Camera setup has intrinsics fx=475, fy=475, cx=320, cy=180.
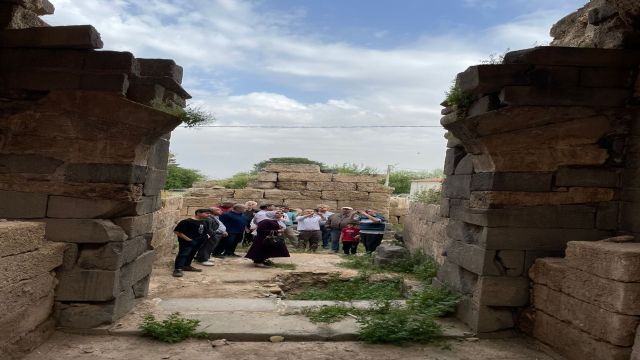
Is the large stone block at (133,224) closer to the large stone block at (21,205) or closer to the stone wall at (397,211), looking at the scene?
the large stone block at (21,205)

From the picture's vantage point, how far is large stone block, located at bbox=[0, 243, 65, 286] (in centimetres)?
379

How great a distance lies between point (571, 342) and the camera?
169 inches

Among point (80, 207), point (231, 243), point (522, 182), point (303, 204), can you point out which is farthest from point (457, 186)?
point (303, 204)

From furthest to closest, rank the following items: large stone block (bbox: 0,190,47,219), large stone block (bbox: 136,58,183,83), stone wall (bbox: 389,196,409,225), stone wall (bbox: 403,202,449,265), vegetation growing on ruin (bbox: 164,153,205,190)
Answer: vegetation growing on ruin (bbox: 164,153,205,190) < stone wall (bbox: 389,196,409,225) < stone wall (bbox: 403,202,449,265) < large stone block (bbox: 136,58,183,83) < large stone block (bbox: 0,190,47,219)

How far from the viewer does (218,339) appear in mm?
4707

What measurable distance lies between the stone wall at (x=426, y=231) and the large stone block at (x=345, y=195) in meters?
6.01

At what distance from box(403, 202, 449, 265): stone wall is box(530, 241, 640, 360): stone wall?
3.57 metres

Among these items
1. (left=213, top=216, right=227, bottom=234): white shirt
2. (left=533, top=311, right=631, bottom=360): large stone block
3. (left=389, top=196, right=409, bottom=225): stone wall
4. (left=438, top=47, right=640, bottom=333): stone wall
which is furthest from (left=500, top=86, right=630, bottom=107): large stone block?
(left=389, top=196, right=409, bottom=225): stone wall

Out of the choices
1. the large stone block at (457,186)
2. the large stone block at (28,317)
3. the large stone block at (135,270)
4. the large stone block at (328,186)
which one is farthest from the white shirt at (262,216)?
the large stone block at (28,317)

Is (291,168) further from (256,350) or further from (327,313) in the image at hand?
(256,350)

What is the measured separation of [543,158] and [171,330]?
418cm

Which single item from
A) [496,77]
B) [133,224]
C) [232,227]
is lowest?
[232,227]

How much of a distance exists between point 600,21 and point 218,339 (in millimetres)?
5236

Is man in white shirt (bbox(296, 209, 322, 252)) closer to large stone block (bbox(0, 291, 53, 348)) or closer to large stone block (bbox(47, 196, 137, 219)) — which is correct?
large stone block (bbox(47, 196, 137, 219))
